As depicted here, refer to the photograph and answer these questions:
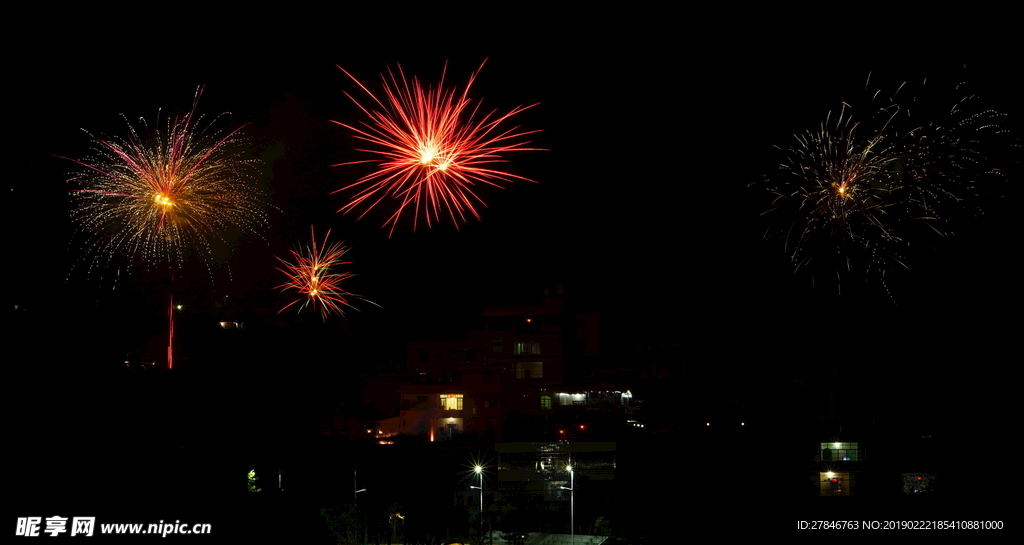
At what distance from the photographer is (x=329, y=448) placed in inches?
552

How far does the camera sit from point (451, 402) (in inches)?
891

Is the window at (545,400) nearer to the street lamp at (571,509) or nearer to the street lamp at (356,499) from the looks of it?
the street lamp at (571,509)

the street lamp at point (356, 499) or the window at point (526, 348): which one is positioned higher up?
the window at point (526, 348)

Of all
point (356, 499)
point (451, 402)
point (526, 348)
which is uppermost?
point (526, 348)

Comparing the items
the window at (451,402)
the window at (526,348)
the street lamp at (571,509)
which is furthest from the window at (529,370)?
the street lamp at (571,509)

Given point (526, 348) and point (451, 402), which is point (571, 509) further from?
point (451, 402)

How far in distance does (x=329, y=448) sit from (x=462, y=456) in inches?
145

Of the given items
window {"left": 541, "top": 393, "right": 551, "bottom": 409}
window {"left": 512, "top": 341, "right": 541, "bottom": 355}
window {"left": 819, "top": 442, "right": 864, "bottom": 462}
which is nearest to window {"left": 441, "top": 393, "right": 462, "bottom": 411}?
window {"left": 512, "top": 341, "right": 541, "bottom": 355}

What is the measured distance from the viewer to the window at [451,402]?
22500 mm

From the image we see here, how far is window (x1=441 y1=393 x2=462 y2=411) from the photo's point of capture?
73.8 feet

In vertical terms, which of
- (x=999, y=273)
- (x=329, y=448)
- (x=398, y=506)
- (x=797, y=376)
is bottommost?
(x=398, y=506)

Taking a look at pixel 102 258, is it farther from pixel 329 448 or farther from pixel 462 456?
pixel 462 456

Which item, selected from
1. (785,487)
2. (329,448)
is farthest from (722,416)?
(329,448)

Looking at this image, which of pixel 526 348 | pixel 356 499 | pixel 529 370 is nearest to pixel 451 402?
pixel 529 370
